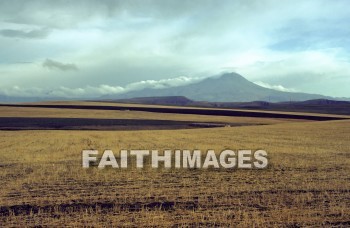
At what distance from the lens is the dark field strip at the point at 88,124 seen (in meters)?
66.7

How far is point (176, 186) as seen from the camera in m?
18.8

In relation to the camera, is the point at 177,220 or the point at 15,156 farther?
the point at 15,156

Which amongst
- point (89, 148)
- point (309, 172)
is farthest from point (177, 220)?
point (89, 148)

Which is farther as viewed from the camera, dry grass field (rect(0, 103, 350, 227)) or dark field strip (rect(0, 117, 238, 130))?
dark field strip (rect(0, 117, 238, 130))

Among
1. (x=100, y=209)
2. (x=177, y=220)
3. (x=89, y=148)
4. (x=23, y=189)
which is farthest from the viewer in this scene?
(x=89, y=148)

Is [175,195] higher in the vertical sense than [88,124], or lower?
lower

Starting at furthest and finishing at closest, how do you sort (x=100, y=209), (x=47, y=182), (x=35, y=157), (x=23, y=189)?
Result: (x=35, y=157), (x=47, y=182), (x=23, y=189), (x=100, y=209)

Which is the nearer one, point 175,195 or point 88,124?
point 175,195

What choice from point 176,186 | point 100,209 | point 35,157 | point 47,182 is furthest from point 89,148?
point 100,209

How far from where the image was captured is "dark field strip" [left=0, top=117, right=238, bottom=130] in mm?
66688

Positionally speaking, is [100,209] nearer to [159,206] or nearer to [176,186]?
[159,206]

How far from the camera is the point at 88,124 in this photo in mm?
71500

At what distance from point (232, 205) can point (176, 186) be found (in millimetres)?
4062

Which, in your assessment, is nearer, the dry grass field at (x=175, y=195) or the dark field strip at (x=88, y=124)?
the dry grass field at (x=175, y=195)
